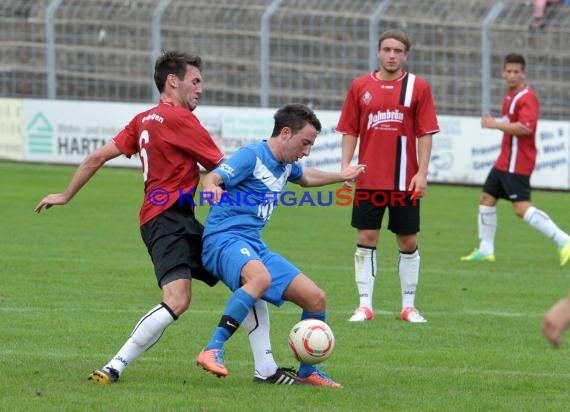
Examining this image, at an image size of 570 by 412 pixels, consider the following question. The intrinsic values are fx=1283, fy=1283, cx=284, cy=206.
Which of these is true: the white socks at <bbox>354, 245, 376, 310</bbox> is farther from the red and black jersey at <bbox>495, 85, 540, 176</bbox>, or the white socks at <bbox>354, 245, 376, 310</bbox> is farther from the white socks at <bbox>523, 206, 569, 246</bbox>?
the red and black jersey at <bbox>495, 85, 540, 176</bbox>

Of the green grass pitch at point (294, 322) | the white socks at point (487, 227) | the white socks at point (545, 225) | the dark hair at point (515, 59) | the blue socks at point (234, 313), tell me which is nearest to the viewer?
the green grass pitch at point (294, 322)

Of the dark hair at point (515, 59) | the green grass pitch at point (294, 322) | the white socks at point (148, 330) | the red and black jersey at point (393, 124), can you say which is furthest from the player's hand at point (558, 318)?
the dark hair at point (515, 59)

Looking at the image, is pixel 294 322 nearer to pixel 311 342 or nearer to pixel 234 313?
pixel 311 342

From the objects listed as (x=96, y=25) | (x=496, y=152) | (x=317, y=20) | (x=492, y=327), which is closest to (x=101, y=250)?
(x=492, y=327)

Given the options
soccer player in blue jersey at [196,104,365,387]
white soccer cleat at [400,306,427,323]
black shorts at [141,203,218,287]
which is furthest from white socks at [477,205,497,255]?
black shorts at [141,203,218,287]

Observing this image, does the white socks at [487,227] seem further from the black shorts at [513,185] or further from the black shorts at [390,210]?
the black shorts at [390,210]

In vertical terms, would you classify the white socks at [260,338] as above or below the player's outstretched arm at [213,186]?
below

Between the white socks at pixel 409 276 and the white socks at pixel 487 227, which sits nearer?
the white socks at pixel 409 276

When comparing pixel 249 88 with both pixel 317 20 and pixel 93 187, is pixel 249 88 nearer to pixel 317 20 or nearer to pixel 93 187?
pixel 317 20

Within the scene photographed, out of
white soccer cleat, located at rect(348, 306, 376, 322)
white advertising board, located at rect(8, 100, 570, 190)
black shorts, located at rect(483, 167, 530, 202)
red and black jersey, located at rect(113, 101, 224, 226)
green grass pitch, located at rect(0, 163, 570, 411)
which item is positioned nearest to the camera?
green grass pitch, located at rect(0, 163, 570, 411)

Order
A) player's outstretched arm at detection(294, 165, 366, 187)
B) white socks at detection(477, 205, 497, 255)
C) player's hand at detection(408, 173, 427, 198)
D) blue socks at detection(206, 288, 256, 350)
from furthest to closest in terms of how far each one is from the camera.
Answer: white socks at detection(477, 205, 497, 255) → player's hand at detection(408, 173, 427, 198) → player's outstretched arm at detection(294, 165, 366, 187) → blue socks at detection(206, 288, 256, 350)

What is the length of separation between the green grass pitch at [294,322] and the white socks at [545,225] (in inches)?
13.2

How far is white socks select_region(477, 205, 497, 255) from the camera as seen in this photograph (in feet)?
46.5

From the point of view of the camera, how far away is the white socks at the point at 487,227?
14.2 m
